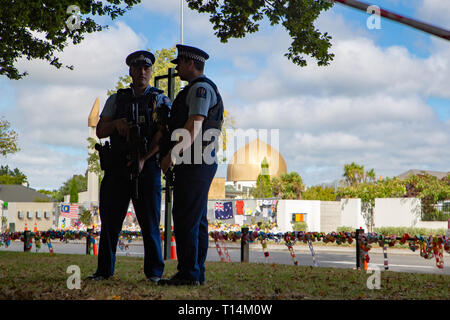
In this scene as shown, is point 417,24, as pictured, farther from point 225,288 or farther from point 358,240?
point 358,240

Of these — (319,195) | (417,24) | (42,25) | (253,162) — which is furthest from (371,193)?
(253,162)

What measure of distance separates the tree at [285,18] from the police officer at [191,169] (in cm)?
426

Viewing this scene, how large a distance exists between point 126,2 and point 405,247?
17221mm

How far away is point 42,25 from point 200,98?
19.1 feet

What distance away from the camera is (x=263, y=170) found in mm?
69438

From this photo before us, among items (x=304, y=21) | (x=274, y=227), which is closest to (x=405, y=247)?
(x=274, y=227)

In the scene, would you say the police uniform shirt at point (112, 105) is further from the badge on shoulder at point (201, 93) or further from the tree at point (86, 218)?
the tree at point (86, 218)

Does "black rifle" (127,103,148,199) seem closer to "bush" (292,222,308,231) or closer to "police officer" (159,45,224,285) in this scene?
"police officer" (159,45,224,285)

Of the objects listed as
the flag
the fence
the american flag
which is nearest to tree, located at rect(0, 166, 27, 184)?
the american flag

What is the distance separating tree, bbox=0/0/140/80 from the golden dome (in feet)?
224

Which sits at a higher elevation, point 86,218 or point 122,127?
point 122,127

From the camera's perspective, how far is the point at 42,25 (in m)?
9.27

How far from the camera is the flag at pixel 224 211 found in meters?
28.5

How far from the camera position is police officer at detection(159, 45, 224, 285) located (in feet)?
14.9
